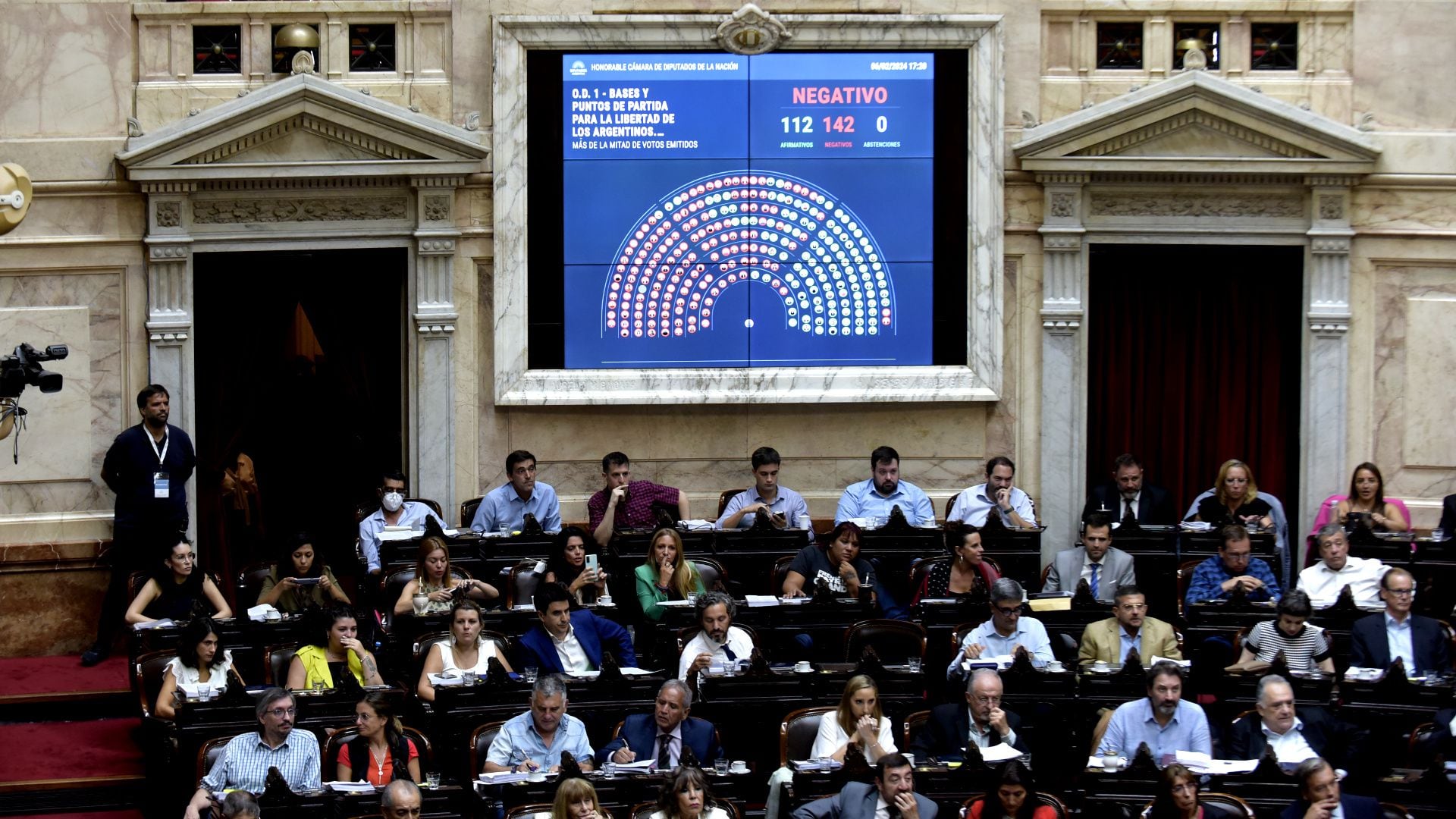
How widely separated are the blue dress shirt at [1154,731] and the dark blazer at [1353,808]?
916mm

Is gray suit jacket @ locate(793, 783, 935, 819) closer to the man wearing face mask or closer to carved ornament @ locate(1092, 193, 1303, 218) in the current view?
the man wearing face mask

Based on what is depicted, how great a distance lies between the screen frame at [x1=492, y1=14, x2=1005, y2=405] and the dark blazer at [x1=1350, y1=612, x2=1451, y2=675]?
3405mm

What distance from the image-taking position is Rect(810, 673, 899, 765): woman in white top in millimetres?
10648

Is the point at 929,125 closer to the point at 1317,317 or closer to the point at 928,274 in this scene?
the point at 928,274

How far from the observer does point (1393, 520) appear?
13758 mm

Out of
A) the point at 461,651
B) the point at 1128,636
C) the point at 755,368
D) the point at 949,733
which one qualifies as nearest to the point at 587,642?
the point at 461,651

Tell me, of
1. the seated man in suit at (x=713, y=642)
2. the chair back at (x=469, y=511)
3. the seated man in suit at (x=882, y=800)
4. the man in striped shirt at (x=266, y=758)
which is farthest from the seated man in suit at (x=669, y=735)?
the chair back at (x=469, y=511)

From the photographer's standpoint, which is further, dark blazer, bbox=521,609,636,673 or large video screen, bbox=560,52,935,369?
large video screen, bbox=560,52,935,369

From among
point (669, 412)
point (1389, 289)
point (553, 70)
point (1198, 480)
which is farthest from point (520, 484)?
point (1389, 289)

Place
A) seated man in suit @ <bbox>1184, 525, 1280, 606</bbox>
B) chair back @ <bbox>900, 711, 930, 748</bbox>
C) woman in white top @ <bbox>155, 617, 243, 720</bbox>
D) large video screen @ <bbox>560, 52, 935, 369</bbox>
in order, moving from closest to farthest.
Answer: chair back @ <bbox>900, 711, 930, 748</bbox> < woman in white top @ <bbox>155, 617, 243, 720</bbox> < seated man in suit @ <bbox>1184, 525, 1280, 606</bbox> < large video screen @ <bbox>560, 52, 935, 369</bbox>

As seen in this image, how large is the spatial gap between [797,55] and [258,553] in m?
4.90

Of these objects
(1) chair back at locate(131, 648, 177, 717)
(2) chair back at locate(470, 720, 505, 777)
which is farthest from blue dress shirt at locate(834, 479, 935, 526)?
(1) chair back at locate(131, 648, 177, 717)

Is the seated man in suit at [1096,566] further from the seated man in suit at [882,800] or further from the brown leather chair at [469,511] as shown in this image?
the brown leather chair at [469,511]

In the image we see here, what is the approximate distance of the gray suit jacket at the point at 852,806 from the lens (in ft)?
32.5
